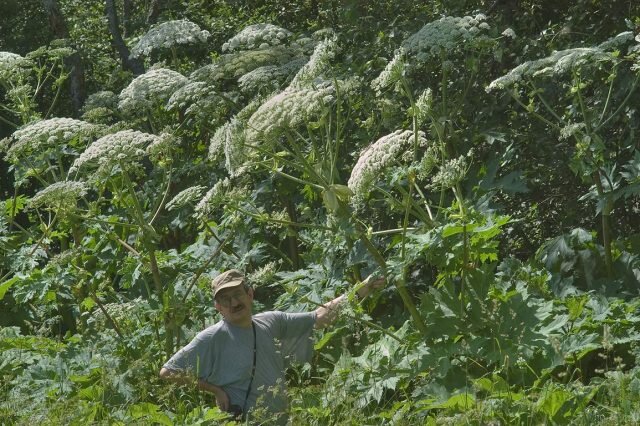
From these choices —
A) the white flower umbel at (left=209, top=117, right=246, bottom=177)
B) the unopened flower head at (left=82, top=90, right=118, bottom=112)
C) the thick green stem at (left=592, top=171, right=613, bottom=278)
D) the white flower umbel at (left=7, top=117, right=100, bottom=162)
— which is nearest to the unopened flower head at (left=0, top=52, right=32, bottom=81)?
the unopened flower head at (left=82, top=90, right=118, bottom=112)

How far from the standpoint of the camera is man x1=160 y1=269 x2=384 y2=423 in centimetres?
644

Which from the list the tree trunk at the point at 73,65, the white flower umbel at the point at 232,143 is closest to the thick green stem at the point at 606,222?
the white flower umbel at the point at 232,143

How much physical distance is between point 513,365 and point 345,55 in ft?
13.1

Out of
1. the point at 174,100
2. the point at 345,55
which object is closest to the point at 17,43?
the point at 345,55

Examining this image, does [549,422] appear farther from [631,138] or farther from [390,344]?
[631,138]

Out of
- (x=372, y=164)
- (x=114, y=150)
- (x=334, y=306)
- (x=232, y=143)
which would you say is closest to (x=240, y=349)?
(x=334, y=306)

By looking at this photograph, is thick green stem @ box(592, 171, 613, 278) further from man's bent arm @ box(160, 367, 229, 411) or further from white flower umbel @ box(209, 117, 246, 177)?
man's bent arm @ box(160, 367, 229, 411)

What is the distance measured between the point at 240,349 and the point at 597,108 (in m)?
2.92

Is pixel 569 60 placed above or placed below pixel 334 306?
above

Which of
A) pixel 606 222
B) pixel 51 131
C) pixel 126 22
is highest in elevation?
pixel 51 131

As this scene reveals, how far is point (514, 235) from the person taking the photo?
874cm

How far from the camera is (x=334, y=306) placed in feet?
21.9

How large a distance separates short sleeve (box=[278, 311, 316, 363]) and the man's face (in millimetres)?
215

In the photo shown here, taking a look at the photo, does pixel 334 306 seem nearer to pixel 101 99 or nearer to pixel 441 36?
pixel 441 36
